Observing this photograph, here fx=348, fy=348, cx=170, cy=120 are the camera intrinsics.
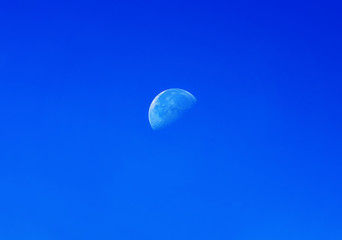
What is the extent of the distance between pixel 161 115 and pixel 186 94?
5.07ft

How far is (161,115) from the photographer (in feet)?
52.5

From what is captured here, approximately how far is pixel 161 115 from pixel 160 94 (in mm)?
964

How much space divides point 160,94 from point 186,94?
49.3 inches

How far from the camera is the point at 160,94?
52.3ft

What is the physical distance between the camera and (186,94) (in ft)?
53.4
